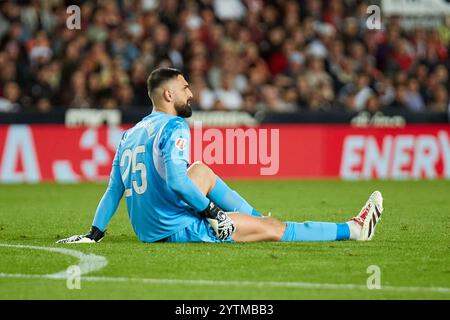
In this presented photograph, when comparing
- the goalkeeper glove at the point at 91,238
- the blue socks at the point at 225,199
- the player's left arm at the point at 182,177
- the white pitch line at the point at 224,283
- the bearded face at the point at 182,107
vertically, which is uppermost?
the bearded face at the point at 182,107

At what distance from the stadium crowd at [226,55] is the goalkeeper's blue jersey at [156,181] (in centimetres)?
977

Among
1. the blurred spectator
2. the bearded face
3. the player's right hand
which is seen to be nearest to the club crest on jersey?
the bearded face

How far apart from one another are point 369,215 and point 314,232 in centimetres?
53

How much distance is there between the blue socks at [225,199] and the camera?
9.47 metres

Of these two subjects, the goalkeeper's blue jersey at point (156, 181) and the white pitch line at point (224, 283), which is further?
the goalkeeper's blue jersey at point (156, 181)

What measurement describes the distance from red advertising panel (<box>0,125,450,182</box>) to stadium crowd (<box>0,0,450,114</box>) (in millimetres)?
655

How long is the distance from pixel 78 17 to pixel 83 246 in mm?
11982

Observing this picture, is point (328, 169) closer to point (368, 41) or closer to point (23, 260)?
point (368, 41)

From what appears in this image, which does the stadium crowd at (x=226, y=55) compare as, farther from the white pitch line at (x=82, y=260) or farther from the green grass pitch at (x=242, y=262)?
the white pitch line at (x=82, y=260)

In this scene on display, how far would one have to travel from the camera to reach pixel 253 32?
74.6 ft

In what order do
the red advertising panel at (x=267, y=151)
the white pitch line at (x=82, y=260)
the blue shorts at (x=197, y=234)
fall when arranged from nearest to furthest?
the white pitch line at (x=82, y=260) < the blue shorts at (x=197, y=234) < the red advertising panel at (x=267, y=151)

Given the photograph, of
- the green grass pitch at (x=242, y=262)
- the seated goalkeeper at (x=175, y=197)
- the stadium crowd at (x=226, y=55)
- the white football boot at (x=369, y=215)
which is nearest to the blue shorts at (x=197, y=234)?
the seated goalkeeper at (x=175, y=197)

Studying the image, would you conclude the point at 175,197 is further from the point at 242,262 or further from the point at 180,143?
the point at 242,262
